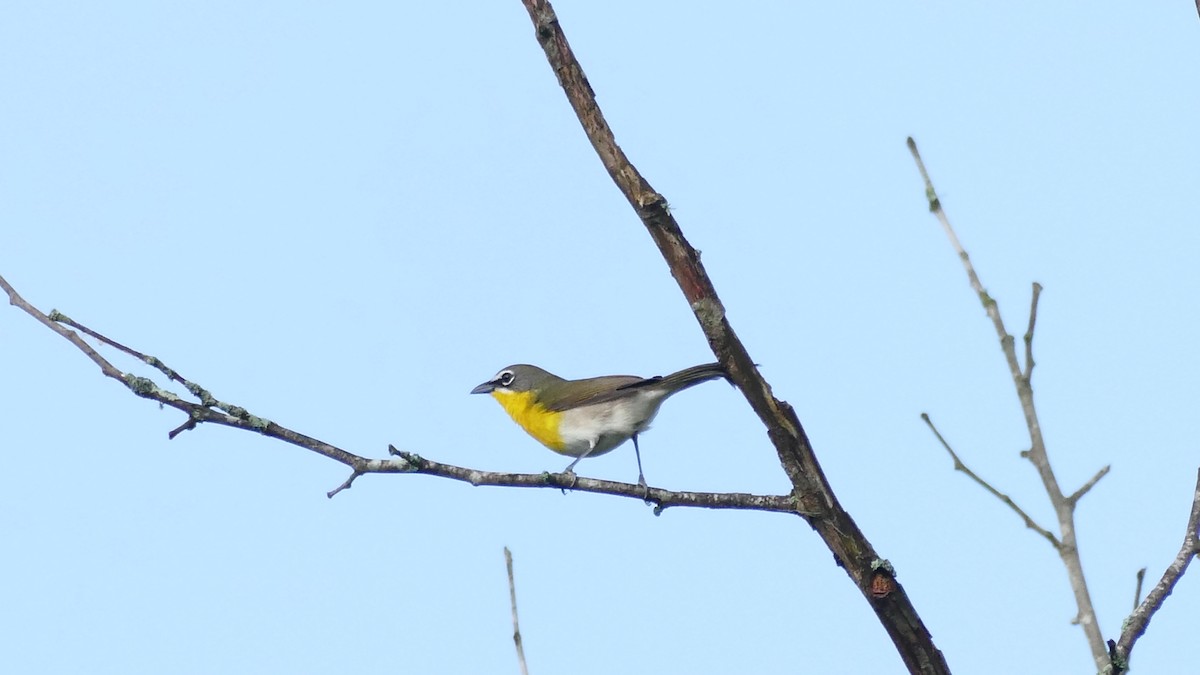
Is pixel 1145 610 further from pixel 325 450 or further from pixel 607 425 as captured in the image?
pixel 607 425

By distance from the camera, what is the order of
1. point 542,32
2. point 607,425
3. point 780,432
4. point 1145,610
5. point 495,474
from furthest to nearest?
point 607,425 < point 495,474 < point 780,432 < point 542,32 < point 1145,610

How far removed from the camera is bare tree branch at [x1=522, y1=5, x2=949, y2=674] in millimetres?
4145

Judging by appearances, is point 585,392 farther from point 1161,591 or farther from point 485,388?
point 1161,591

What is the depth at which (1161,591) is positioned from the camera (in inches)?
150

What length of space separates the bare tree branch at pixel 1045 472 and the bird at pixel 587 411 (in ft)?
16.4

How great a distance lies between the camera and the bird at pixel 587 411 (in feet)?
30.0

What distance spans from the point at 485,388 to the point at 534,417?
57.3 inches

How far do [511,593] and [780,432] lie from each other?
1.15 m

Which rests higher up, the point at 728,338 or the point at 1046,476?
the point at 728,338


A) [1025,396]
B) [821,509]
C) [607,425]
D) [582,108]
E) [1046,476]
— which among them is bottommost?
[1046,476]

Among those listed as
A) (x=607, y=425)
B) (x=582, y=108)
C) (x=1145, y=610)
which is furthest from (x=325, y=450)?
(x=607, y=425)

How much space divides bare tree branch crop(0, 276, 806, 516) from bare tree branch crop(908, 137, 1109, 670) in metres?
1.69

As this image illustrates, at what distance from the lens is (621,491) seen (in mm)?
5016

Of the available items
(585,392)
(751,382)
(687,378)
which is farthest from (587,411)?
(751,382)
